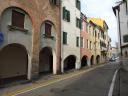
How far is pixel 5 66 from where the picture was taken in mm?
19328

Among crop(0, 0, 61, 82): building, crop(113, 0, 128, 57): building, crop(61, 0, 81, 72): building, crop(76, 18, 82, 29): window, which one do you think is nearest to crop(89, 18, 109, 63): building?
crop(113, 0, 128, 57): building

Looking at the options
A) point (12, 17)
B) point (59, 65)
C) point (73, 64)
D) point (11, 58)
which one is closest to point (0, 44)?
point (12, 17)

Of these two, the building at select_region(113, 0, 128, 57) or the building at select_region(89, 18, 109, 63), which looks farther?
the building at select_region(89, 18, 109, 63)

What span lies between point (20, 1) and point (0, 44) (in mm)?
4403

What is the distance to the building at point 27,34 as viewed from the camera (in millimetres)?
15867

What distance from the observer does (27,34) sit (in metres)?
18.2

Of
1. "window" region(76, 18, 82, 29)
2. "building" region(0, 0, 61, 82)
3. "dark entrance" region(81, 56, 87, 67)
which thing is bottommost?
"dark entrance" region(81, 56, 87, 67)

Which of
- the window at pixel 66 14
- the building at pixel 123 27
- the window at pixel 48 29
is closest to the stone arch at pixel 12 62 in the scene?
the window at pixel 48 29

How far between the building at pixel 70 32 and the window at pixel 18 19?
9206 millimetres

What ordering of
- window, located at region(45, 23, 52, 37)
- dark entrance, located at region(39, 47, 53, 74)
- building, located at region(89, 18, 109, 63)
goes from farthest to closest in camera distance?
1. building, located at region(89, 18, 109, 63)
2. dark entrance, located at region(39, 47, 53, 74)
3. window, located at region(45, 23, 52, 37)

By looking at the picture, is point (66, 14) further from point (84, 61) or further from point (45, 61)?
point (84, 61)

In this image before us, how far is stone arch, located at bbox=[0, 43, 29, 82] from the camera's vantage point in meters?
19.0

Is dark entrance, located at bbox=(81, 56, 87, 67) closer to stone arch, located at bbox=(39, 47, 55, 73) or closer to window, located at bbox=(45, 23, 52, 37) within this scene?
stone arch, located at bbox=(39, 47, 55, 73)

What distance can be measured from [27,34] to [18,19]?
1661 millimetres
